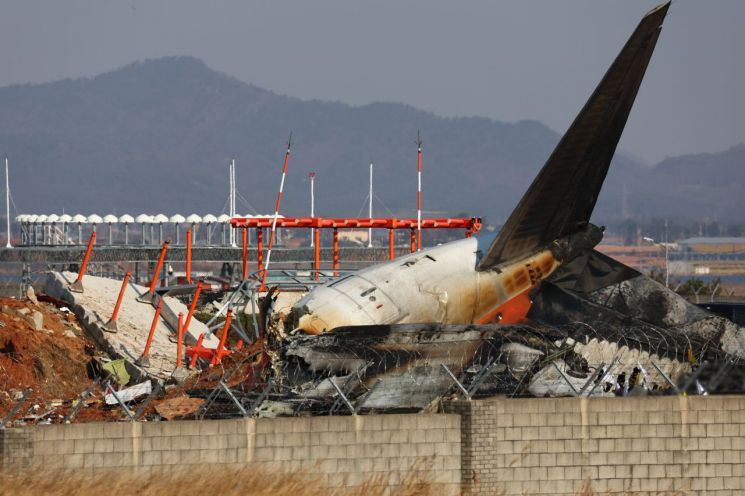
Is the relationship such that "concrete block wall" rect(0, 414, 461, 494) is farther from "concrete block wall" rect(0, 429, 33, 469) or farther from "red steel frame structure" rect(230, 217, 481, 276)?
"red steel frame structure" rect(230, 217, 481, 276)

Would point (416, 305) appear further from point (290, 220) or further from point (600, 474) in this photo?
point (290, 220)

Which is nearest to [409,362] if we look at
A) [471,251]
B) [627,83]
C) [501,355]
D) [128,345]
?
[501,355]

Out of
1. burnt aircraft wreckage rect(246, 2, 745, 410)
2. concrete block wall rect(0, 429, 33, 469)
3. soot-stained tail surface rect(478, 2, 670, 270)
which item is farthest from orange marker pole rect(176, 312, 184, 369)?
concrete block wall rect(0, 429, 33, 469)

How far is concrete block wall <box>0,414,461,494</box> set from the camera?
29234 mm

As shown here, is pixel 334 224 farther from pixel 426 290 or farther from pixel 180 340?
pixel 426 290

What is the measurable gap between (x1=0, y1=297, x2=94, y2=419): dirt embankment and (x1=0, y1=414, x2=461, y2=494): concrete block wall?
13.8m

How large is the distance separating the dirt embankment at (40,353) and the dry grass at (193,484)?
558 inches

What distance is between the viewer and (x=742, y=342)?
44781mm

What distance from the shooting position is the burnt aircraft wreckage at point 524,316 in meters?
35.5

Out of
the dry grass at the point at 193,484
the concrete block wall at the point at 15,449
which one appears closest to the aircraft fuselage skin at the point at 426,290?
the dry grass at the point at 193,484

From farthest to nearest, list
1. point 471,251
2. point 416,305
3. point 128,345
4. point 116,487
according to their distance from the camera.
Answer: point 128,345, point 471,251, point 416,305, point 116,487

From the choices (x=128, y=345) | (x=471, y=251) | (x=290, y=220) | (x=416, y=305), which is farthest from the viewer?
(x=290, y=220)

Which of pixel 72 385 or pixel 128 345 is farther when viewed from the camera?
pixel 128 345

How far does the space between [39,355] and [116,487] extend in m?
20.6
